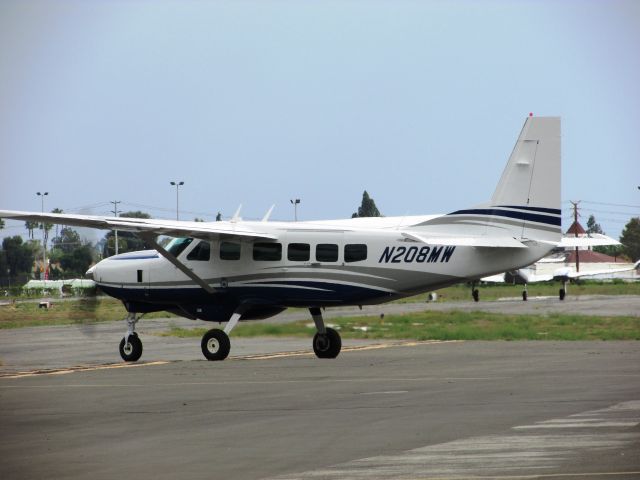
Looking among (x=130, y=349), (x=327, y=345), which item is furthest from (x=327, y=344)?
(x=130, y=349)

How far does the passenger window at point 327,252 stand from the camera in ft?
88.9

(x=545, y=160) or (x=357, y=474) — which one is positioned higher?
(x=545, y=160)

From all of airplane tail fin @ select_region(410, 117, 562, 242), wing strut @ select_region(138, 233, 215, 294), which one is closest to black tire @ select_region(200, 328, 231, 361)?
wing strut @ select_region(138, 233, 215, 294)

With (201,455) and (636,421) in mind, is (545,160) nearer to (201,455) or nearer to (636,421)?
(636,421)

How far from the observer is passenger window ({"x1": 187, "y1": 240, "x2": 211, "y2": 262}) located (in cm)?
2822

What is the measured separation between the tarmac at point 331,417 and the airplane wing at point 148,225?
3.20 meters

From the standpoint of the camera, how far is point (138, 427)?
14.6 meters

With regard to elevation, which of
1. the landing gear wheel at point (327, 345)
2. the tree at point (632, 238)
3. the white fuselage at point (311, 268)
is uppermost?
the tree at point (632, 238)

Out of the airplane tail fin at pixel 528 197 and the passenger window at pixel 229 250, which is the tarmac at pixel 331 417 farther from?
the airplane tail fin at pixel 528 197

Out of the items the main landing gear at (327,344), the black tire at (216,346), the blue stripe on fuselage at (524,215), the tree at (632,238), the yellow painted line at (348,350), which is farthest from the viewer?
the tree at (632,238)

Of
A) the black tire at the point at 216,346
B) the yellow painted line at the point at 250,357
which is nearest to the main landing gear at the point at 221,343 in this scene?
the black tire at the point at 216,346

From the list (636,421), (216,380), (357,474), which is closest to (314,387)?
(216,380)

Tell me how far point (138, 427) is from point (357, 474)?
482 centimetres

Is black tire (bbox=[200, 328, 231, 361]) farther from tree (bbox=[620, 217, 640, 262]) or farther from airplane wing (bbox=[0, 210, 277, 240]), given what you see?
tree (bbox=[620, 217, 640, 262])
